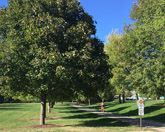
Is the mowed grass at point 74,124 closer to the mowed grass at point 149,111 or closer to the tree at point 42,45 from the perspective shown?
the tree at point 42,45

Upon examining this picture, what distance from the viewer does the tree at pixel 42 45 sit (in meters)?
11.3

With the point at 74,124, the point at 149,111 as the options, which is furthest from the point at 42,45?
the point at 149,111

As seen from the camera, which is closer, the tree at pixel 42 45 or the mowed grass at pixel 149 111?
the tree at pixel 42 45

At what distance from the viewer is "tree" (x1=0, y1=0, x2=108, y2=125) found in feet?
37.0

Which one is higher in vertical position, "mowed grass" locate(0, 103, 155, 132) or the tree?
the tree

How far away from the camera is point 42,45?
1186 centimetres

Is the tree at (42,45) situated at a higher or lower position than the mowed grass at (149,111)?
higher

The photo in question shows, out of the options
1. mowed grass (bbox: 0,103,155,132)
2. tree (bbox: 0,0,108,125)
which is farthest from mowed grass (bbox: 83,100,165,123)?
tree (bbox: 0,0,108,125)

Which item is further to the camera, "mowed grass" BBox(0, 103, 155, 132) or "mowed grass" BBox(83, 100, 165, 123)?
"mowed grass" BBox(83, 100, 165, 123)

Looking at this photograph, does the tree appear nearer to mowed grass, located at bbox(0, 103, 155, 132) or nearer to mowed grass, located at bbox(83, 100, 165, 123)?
mowed grass, located at bbox(0, 103, 155, 132)

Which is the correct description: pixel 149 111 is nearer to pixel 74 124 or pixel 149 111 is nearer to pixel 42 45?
pixel 74 124

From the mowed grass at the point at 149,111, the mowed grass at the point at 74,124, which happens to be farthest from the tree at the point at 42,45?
the mowed grass at the point at 149,111

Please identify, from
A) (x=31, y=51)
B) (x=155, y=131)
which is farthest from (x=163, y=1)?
(x=31, y=51)

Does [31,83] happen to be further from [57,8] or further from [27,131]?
[57,8]
